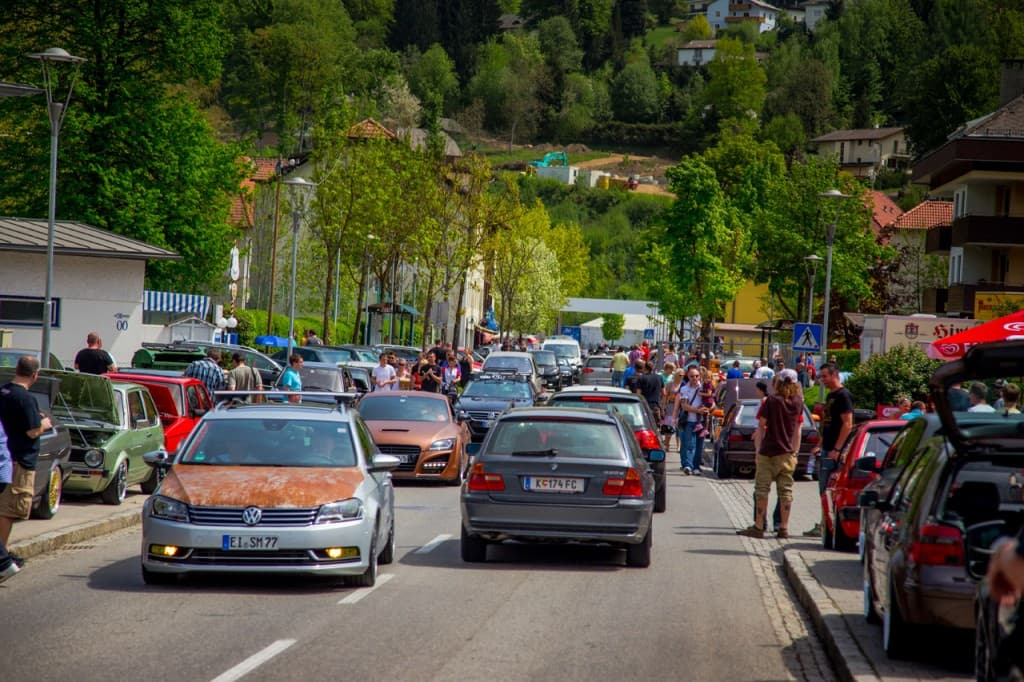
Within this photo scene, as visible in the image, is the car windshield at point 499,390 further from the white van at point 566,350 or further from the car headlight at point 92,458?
the white van at point 566,350

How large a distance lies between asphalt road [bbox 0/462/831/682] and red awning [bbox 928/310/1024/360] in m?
9.96

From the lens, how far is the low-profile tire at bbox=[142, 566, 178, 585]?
12023mm

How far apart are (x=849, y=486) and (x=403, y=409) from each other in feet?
35.2

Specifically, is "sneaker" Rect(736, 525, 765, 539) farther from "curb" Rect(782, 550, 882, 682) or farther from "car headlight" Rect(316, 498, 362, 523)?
"car headlight" Rect(316, 498, 362, 523)

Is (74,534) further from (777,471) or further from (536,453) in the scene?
(777,471)

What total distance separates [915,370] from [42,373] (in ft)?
66.1

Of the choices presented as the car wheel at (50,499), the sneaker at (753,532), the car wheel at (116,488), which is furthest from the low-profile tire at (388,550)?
the sneaker at (753,532)

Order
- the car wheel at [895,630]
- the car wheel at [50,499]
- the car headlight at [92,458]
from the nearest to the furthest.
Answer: the car wheel at [895,630], the car wheel at [50,499], the car headlight at [92,458]

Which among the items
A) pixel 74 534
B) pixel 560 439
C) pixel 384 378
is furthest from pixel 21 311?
pixel 560 439

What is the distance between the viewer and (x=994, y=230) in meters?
59.6

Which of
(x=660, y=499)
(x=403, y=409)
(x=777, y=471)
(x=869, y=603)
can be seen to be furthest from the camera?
(x=403, y=409)

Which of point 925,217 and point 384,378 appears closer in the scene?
point 384,378

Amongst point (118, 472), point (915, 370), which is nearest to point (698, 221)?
point (915, 370)

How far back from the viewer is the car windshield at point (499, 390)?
35219 mm
